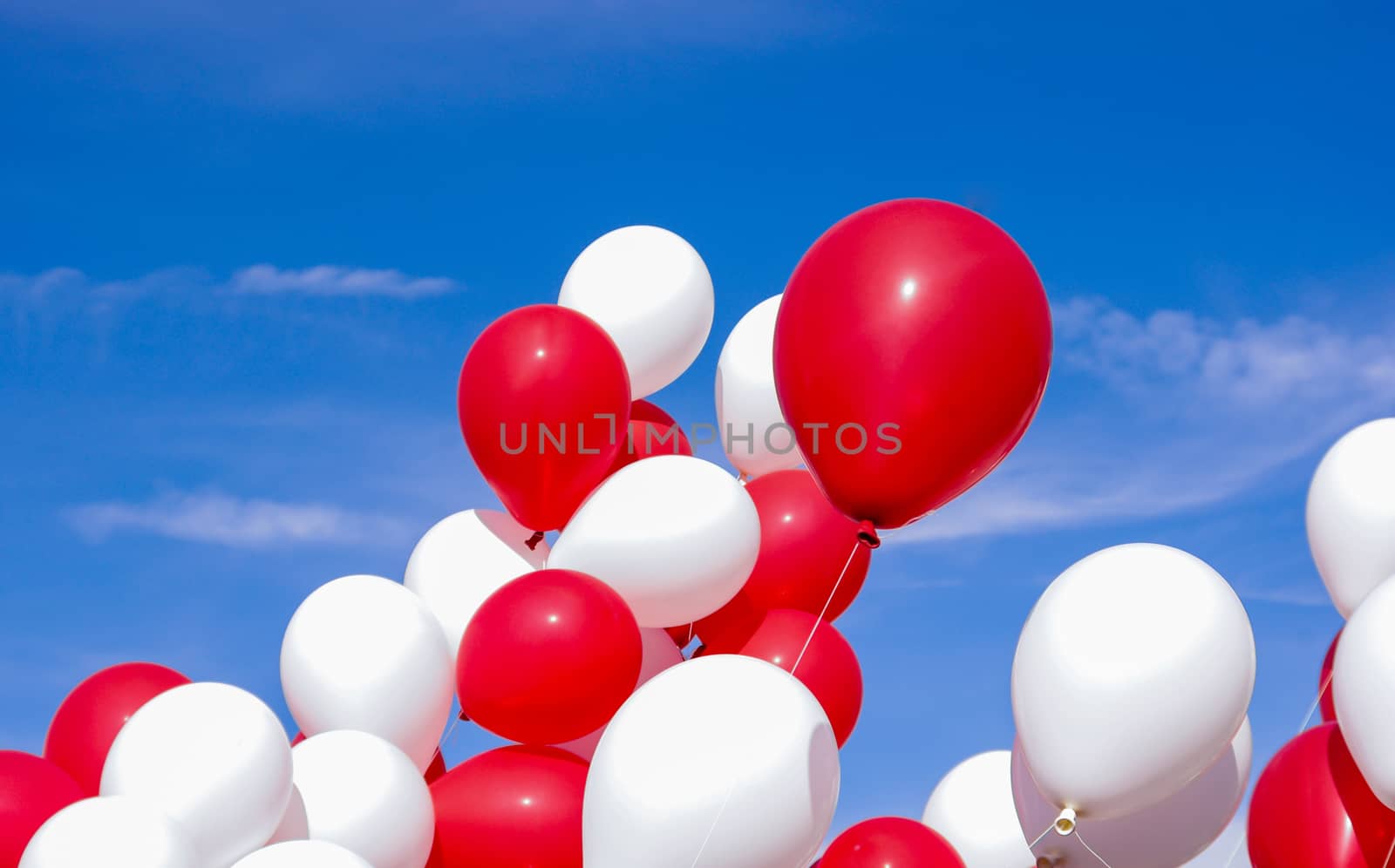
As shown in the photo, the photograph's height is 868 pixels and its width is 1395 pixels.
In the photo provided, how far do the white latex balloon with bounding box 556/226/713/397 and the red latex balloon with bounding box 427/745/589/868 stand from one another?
1674 mm

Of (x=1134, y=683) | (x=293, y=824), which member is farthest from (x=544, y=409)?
(x=1134, y=683)

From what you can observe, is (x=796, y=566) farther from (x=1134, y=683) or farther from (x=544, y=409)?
(x=1134, y=683)

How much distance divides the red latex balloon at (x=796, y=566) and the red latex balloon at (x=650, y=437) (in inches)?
22.6

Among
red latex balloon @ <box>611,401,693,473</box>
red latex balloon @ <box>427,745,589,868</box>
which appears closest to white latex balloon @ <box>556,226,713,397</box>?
red latex balloon @ <box>611,401,693,473</box>

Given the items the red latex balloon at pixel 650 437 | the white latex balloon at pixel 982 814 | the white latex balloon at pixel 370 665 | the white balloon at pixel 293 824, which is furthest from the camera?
the red latex balloon at pixel 650 437

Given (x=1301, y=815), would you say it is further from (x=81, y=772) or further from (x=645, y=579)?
(x=81, y=772)

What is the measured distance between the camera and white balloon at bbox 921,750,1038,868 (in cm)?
523

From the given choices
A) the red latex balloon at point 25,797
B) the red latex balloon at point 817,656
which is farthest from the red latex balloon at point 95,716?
the red latex balloon at point 817,656

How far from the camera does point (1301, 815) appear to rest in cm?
426

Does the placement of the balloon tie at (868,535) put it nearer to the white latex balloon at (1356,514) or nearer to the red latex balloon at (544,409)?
the red latex balloon at (544,409)

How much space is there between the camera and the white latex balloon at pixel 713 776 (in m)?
3.71

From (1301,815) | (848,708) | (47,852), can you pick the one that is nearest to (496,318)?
(848,708)

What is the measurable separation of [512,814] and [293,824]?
62 centimetres

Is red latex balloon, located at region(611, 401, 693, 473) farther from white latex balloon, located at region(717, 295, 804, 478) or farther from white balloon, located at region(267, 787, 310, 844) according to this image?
white balloon, located at region(267, 787, 310, 844)
